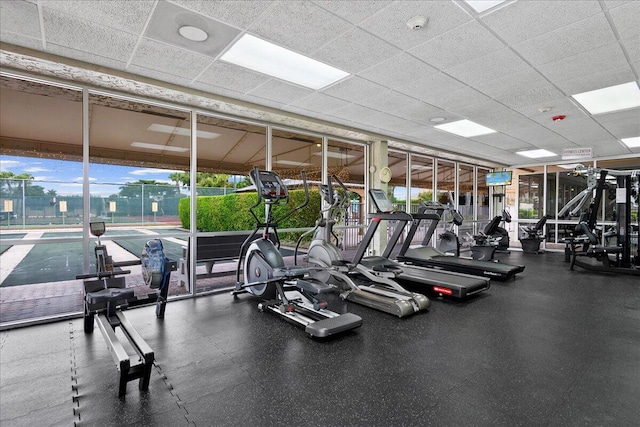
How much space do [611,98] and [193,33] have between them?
5408 millimetres

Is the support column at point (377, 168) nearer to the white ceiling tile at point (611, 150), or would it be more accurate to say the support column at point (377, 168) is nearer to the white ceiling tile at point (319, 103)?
the white ceiling tile at point (319, 103)

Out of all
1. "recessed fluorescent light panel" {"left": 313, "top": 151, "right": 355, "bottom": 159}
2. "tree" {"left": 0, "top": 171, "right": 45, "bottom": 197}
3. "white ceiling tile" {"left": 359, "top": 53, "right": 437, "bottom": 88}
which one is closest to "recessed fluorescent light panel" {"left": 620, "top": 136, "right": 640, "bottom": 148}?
"recessed fluorescent light panel" {"left": 313, "top": 151, "right": 355, "bottom": 159}

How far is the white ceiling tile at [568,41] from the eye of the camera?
108 inches

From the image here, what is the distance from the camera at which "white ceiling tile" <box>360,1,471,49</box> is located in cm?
249

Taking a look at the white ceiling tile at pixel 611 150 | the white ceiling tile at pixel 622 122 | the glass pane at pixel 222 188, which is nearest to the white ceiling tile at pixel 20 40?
the glass pane at pixel 222 188

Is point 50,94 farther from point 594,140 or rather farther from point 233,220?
point 594,140

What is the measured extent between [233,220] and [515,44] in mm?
4390

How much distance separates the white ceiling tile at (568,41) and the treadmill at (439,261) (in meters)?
2.72

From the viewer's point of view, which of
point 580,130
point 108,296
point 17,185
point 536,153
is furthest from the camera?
point 536,153

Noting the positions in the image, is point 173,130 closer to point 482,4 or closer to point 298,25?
point 298,25

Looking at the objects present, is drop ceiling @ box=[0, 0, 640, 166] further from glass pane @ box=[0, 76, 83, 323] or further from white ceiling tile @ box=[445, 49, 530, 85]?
glass pane @ box=[0, 76, 83, 323]

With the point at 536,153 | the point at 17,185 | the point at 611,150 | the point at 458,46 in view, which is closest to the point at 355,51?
the point at 458,46

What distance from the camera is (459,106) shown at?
4.86 meters

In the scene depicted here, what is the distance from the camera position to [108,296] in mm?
2574
